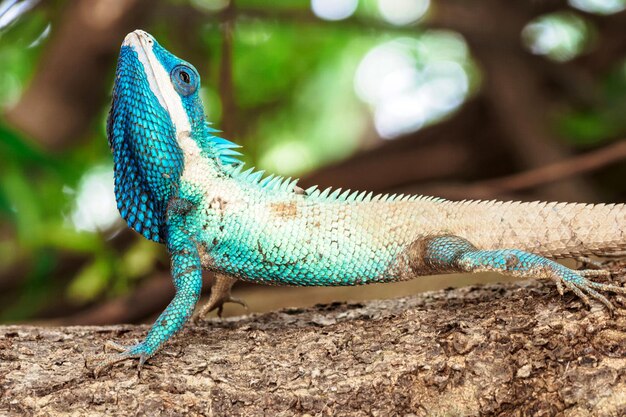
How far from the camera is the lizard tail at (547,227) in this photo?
11.2 ft

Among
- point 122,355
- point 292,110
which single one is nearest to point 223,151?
point 122,355

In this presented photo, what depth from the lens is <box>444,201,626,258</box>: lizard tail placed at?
3.41m

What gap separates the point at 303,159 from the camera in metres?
8.66

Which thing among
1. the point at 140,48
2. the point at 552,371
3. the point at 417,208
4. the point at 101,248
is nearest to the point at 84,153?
the point at 101,248

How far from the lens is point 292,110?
28.3ft

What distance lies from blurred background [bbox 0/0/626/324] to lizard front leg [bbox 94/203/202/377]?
84.4 inches

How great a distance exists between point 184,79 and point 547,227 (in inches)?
75.2

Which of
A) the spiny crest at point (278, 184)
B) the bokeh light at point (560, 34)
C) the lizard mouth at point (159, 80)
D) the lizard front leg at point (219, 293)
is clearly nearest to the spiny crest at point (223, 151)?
the spiny crest at point (278, 184)

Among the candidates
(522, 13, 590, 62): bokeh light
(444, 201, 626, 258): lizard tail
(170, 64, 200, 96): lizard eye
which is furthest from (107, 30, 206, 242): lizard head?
(522, 13, 590, 62): bokeh light

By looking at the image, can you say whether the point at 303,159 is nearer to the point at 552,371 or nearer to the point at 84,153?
the point at 84,153

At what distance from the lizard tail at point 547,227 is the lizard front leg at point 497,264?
144 mm

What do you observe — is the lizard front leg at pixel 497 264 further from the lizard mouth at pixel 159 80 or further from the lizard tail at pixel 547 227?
the lizard mouth at pixel 159 80

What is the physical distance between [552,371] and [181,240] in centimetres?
180

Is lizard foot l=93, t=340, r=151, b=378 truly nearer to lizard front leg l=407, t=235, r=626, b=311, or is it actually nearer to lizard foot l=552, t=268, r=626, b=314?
lizard front leg l=407, t=235, r=626, b=311
